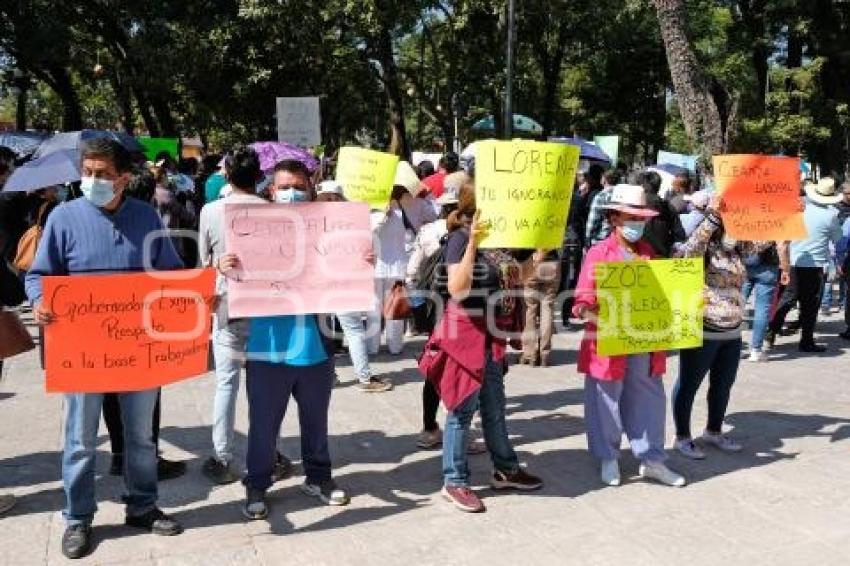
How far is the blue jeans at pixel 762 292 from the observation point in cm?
805

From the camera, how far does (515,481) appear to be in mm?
4758

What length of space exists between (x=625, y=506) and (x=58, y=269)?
3145 millimetres

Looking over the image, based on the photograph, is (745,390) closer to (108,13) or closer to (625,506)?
(625,506)

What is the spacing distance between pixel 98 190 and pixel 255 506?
1.77 metres

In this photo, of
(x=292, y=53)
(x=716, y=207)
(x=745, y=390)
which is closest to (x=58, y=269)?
(x=716, y=207)

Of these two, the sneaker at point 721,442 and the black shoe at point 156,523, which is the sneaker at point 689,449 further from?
the black shoe at point 156,523

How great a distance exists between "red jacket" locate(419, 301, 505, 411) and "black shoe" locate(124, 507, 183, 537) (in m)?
1.49

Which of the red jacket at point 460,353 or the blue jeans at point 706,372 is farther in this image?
the blue jeans at point 706,372

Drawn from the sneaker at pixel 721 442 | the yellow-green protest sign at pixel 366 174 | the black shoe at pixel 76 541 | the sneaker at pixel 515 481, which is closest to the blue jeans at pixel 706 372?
the sneaker at pixel 721 442

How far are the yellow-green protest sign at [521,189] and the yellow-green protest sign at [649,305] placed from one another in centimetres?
48

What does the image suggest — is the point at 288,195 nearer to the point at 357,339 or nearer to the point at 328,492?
the point at 328,492

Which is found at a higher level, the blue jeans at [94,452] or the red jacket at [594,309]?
the red jacket at [594,309]

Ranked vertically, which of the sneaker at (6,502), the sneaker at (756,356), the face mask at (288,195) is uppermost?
the face mask at (288,195)

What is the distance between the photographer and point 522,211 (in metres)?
4.33
